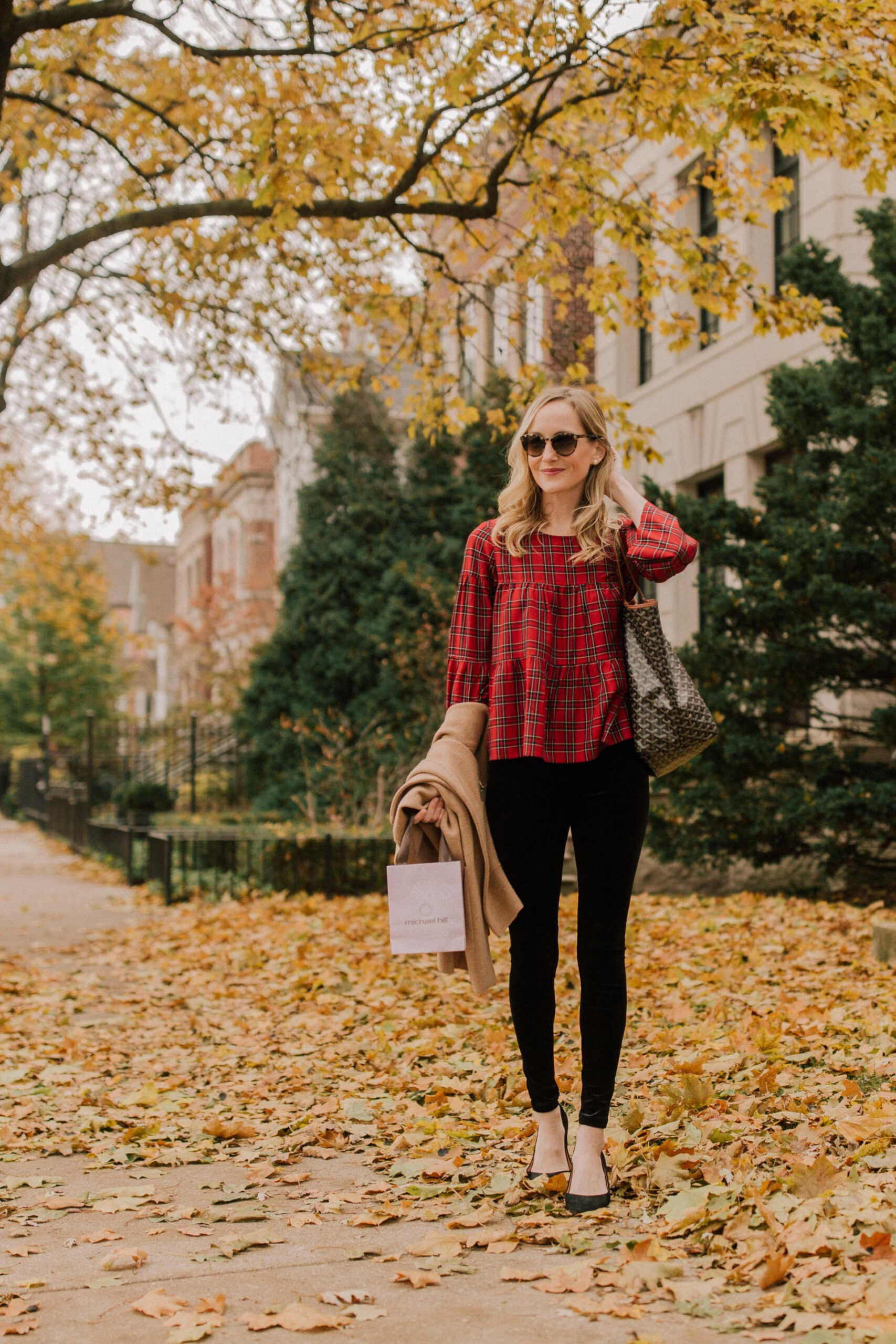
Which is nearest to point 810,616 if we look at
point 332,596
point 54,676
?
point 332,596

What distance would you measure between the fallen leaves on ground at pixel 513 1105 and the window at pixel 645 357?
8.88 m

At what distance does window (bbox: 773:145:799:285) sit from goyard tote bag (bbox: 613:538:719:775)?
9.21 meters

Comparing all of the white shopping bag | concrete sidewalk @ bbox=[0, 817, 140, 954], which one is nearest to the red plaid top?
the white shopping bag

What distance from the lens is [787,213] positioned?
12.0 metres

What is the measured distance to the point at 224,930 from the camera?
914 centimetres

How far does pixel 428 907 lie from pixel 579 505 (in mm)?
1150

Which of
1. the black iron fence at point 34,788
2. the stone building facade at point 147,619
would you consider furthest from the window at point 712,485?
the stone building facade at point 147,619

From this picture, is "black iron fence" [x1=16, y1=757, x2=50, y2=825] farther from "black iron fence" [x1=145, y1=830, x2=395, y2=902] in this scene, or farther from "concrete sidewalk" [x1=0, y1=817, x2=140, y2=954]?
"black iron fence" [x1=145, y1=830, x2=395, y2=902]

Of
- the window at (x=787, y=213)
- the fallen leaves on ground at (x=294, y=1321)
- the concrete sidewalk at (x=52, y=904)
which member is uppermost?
the window at (x=787, y=213)

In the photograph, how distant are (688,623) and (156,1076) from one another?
983cm

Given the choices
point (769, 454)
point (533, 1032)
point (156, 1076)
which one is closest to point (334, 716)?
point (769, 454)

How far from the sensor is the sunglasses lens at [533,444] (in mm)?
3367

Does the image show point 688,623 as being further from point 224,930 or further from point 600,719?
point 600,719

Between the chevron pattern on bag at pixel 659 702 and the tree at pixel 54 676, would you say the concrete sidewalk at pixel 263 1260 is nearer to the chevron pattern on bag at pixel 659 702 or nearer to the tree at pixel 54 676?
the chevron pattern on bag at pixel 659 702
